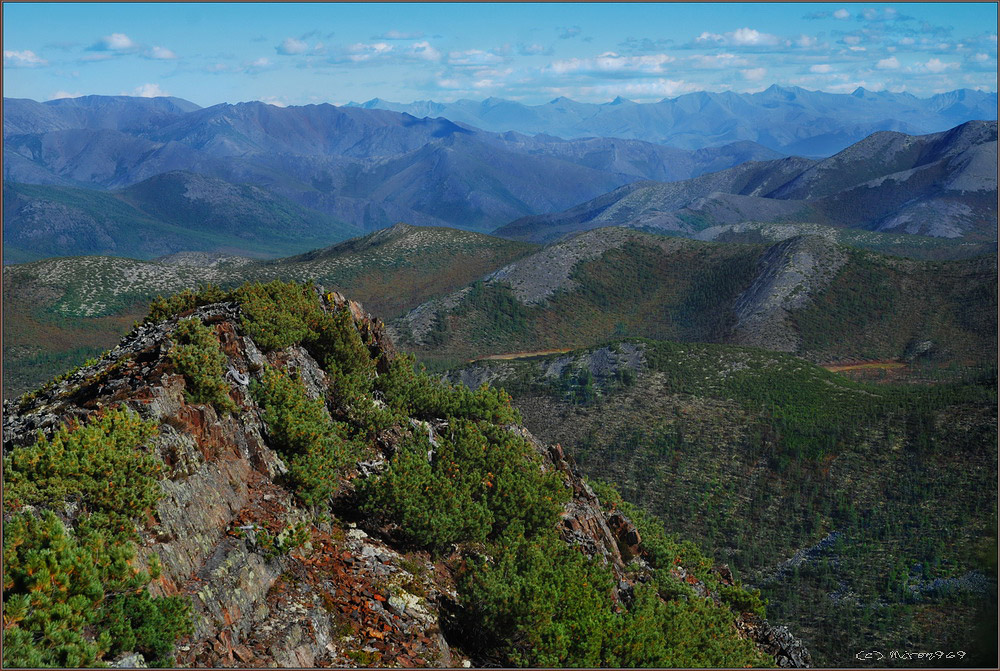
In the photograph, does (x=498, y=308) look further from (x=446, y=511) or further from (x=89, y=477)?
(x=89, y=477)

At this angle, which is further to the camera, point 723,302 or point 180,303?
point 723,302

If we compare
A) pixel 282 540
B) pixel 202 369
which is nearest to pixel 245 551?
pixel 282 540

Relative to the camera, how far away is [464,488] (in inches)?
766

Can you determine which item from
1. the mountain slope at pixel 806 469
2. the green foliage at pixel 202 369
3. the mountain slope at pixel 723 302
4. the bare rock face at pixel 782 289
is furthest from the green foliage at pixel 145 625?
the bare rock face at pixel 782 289

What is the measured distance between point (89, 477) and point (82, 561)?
5.66 feet

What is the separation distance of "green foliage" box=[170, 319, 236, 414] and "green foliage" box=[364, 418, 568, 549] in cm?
390

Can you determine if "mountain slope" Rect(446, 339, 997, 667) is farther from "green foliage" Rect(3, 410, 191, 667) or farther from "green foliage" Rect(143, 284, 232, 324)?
"green foliage" Rect(3, 410, 191, 667)

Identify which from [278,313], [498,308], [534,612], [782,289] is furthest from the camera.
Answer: [498,308]

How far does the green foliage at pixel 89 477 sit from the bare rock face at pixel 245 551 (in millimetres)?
606

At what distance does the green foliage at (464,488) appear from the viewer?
1689 cm

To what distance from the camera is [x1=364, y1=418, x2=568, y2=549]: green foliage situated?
16.9 meters

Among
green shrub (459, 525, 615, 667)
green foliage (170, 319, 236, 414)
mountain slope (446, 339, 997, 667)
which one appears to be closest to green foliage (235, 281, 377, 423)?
green foliage (170, 319, 236, 414)

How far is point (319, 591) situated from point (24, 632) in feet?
17.7

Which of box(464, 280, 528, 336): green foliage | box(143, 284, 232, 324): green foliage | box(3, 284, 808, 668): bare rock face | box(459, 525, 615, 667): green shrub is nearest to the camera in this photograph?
box(3, 284, 808, 668): bare rock face
